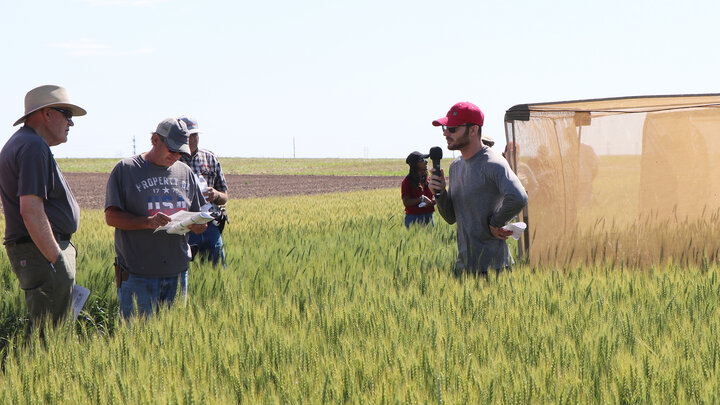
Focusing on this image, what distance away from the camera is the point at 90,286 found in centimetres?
542

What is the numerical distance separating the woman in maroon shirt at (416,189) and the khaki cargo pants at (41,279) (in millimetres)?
4346

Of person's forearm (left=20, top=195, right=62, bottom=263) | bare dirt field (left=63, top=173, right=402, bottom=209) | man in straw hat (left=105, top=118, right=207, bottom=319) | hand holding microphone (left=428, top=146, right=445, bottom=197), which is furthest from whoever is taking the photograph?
bare dirt field (left=63, top=173, right=402, bottom=209)

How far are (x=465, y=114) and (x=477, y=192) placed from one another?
541mm

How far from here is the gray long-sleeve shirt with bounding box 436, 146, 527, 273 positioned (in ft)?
13.5

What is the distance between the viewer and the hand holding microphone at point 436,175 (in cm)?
427

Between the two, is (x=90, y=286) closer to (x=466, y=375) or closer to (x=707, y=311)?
(x=466, y=375)

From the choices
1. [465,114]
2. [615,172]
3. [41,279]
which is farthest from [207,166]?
[615,172]

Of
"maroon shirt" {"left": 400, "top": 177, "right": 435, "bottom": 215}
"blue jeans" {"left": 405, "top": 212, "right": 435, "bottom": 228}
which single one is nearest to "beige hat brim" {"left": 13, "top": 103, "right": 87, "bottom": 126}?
"maroon shirt" {"left": 400, "top": 177, "right": 435, "bottom": 215}

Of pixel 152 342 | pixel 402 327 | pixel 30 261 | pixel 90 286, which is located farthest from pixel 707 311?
pixel 90 286

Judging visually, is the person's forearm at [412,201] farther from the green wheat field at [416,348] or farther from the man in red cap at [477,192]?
the man in red cap at [477,192]

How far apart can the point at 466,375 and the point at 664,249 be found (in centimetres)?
429

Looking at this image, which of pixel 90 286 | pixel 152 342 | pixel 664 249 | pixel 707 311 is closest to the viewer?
pixel 152 342

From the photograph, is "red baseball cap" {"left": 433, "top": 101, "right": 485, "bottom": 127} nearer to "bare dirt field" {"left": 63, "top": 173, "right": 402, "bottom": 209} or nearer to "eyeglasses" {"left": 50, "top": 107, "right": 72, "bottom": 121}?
"eyeglasses" {"left": 50, "top": 107, "right": 72, "bottom": 121}

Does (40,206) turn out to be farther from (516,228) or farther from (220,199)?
(516,228)
